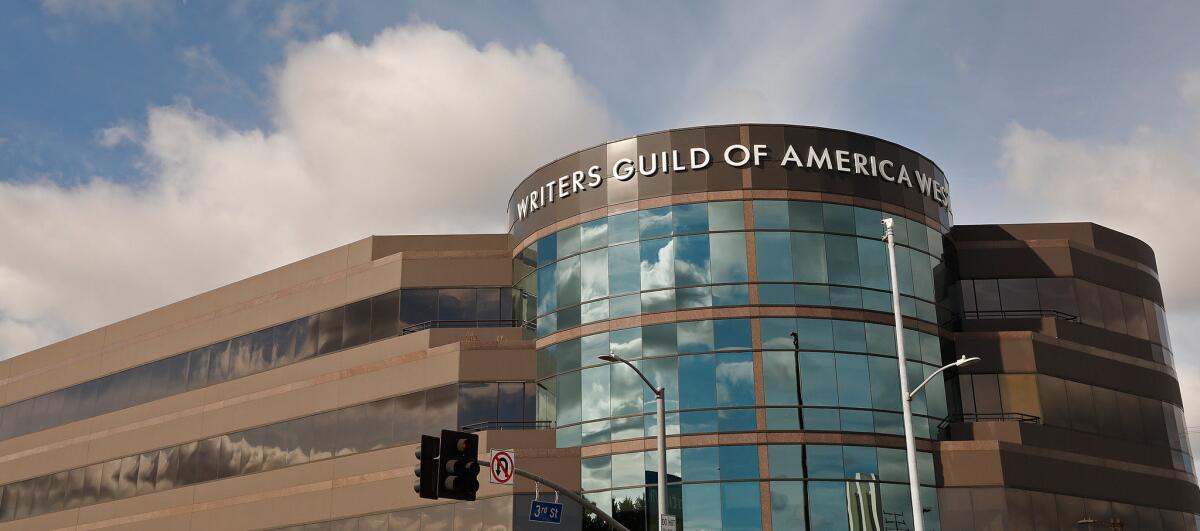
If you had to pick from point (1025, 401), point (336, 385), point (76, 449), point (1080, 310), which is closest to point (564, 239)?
point (336, 385)

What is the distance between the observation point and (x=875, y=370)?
131ft

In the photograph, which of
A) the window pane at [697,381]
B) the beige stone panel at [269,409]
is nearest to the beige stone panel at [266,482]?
the beige stone panel at [269,409]

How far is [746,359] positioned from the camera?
39406 millimetres

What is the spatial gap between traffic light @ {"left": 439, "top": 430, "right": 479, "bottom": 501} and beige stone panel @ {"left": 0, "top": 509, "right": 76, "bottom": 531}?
4191 cm

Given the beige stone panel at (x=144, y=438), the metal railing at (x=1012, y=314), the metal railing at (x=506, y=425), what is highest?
the metal railing at (x=1012, y=314)

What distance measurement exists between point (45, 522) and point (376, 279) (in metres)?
23.8

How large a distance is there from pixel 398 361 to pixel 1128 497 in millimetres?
28719

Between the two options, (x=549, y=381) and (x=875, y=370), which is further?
(x=549, y=381)

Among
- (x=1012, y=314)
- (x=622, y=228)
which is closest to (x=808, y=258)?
(x=622, y=228)

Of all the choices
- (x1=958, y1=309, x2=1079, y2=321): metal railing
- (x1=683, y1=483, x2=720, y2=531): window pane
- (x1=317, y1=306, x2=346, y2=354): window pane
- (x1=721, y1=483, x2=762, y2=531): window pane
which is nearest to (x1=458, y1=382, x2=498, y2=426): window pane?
(x1=317, y1=306, x2=346, y2=354): window pane

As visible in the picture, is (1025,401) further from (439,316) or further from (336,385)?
(336,385)

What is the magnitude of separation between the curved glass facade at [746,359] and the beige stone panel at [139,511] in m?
18.9

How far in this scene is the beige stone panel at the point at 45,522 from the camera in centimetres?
5550

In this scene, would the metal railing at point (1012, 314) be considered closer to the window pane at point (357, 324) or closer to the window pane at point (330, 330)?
the window pane at point (357, 324)
